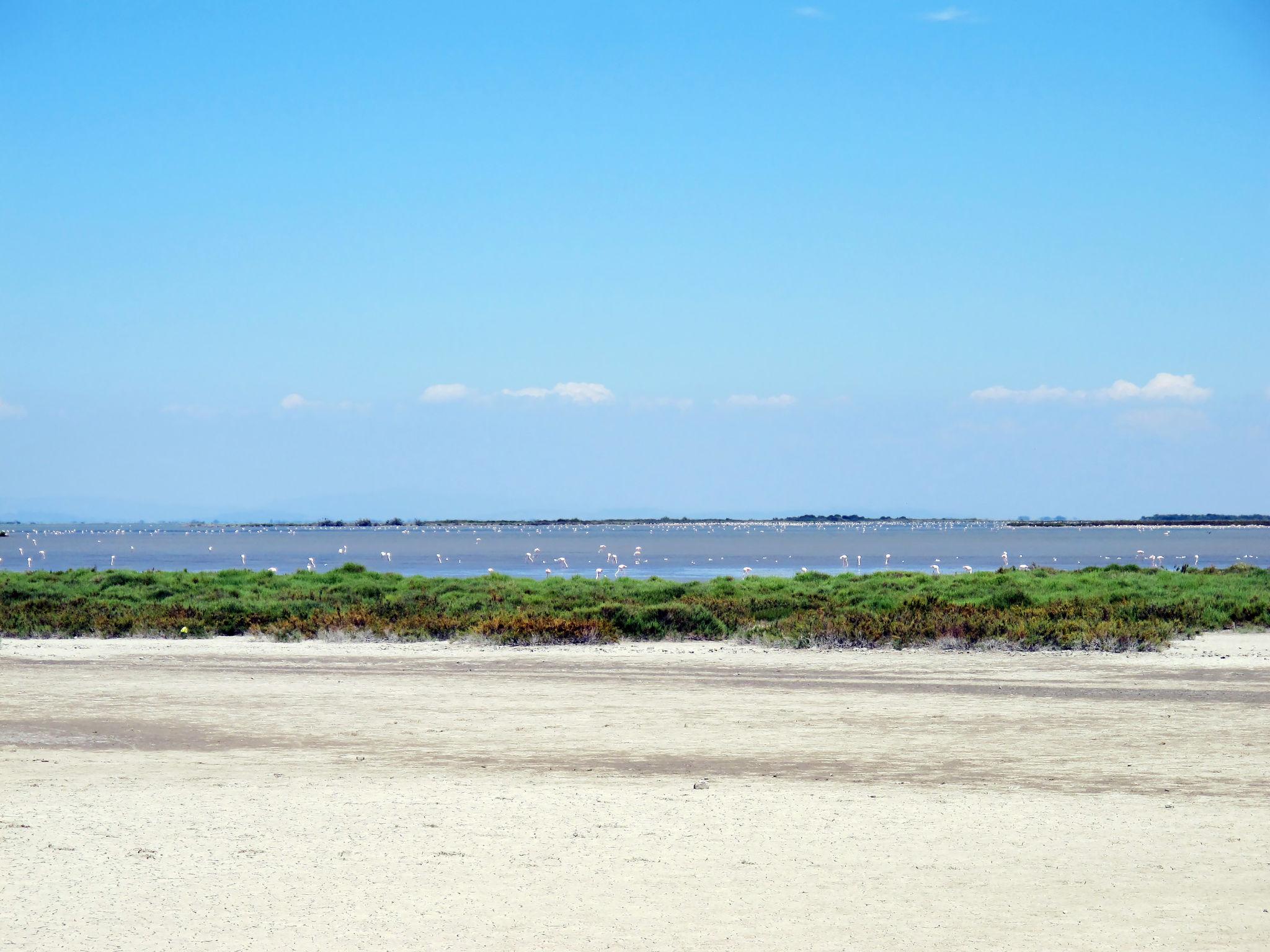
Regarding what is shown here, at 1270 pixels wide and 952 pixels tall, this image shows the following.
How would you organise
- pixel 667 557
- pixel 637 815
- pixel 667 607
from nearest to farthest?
1. pixel 637 815
2. pixel 667 607
3. pixel 667 557

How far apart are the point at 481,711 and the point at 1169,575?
31.6 metres

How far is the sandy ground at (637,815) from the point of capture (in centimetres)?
679

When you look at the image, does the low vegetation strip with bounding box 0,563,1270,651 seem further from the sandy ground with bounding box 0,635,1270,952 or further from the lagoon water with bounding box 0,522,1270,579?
the lagoon water with bounding box 0,522,1270,579

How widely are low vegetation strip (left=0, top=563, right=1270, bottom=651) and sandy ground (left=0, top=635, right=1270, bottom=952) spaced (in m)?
5.63

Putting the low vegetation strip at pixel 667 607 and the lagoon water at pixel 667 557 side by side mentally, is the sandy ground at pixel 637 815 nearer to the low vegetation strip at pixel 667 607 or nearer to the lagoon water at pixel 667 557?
the low vegetation strip at pixel 667 607

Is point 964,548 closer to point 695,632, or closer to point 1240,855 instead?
point 695,632

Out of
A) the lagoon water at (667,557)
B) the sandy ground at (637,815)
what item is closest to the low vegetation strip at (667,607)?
the sandy ground at (637,815)

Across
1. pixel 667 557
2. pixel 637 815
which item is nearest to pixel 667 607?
pixel 637 815

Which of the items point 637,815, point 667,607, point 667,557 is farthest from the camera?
point 667,557

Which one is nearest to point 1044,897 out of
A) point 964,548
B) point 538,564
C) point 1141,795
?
point 1141,795

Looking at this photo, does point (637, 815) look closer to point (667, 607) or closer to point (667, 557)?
point (667, 607)

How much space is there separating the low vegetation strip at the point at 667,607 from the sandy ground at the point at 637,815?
5626mm

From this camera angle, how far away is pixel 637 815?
9.40 meters

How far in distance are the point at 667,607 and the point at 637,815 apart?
55.4 feet
